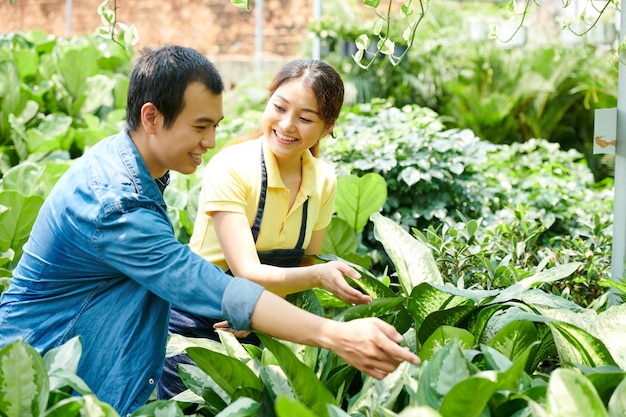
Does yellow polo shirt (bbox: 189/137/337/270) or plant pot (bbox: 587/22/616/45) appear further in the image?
plant pot (bbox: 587/22/616/45)

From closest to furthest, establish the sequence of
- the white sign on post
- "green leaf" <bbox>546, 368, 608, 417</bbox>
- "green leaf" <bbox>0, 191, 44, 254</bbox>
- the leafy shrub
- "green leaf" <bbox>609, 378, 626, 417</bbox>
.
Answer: "green leaf" <bbox>546, 368, 608, 417</bbox>
"green leaf" <bbox>609, 378, 626, 417</bbox>
the white sign on post
"green leaf" <bbox>0, 191, 44, 254</bbox>
the leafy shrub

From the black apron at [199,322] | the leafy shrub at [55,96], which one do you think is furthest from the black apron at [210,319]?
the leafy shrub at [55,96]

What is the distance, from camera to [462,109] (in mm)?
9953

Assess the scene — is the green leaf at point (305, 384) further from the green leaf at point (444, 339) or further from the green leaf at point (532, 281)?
the green leaf at point (532, 281)

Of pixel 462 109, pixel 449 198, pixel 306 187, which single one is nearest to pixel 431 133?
pixel 449 198

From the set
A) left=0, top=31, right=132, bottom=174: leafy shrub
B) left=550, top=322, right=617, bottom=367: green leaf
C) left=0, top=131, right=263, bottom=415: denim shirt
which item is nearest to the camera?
left=0, top=131, right=263, bottom=415: denim shirt

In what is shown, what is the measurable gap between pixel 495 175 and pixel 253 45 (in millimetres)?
10540

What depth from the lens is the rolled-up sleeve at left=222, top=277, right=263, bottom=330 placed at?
1.72 metres

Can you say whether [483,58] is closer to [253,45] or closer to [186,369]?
[253,45]

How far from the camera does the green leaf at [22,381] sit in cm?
163

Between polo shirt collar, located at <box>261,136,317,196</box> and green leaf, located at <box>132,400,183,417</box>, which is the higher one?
polo shirt collar, located at <box>261,136,317,196</box>

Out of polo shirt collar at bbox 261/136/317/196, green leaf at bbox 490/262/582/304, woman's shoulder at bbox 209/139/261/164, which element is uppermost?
woman's shoulder at bbox 209/139/261/164

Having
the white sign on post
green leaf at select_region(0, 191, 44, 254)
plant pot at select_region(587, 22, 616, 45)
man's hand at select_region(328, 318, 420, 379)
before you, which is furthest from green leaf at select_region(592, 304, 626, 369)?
plant pot at select_region(587, 22, 616, 45)

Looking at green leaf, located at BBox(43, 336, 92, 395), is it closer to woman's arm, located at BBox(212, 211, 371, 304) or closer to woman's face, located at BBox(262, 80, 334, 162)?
woman's arm, located at BBox(212, 211, 371, 304)
